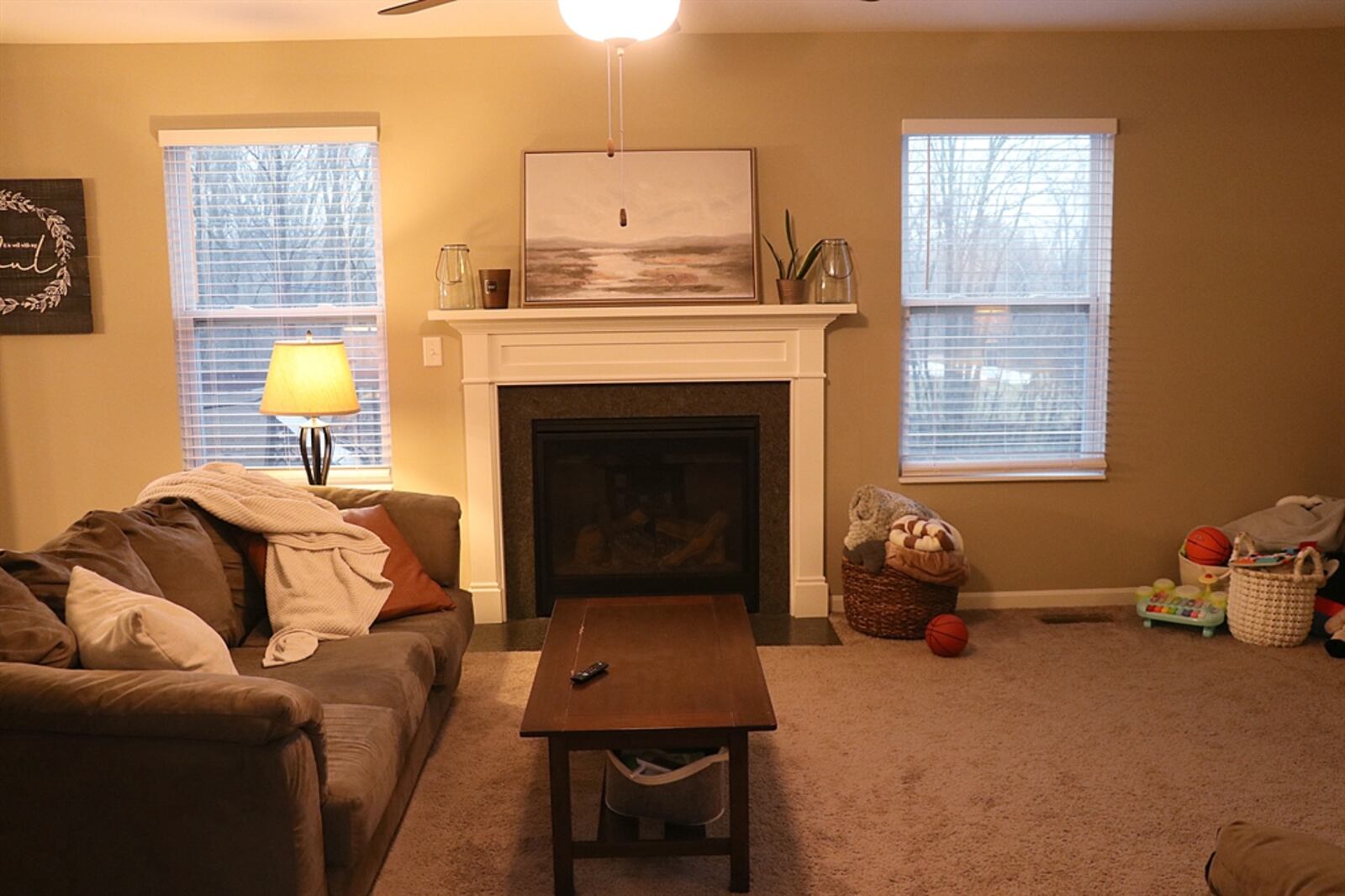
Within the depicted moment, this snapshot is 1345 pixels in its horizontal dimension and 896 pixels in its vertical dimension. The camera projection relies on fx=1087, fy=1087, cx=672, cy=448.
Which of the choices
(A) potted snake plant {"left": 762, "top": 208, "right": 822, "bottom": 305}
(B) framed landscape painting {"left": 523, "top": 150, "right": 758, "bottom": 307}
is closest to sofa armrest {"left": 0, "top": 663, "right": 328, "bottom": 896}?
(B) framed landscape painting {"left": 523, "top": 150, "right": 758, "bottom": 307}

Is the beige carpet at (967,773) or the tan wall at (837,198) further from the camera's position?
the tan wall at (837,198)

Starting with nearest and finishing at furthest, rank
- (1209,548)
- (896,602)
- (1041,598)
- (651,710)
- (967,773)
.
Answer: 1. (651,710)
2. (967,773)
3. (896,602)
4. (1209,548)
5. (1041,598)

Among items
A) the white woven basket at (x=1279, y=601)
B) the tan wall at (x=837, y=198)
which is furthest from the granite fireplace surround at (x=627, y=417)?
the white woven basket at (x=1279, y=601)

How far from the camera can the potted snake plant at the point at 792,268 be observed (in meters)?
4.47

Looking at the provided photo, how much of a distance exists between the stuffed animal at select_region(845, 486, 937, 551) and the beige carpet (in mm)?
427

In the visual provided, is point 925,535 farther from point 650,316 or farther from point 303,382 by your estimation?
point 303,382

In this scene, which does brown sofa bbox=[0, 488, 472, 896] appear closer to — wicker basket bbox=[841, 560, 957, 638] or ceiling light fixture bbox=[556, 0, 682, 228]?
ceiling light fixture bbox=[556, 0, 682, 228]

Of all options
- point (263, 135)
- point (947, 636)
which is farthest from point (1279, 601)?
point (263, 135)

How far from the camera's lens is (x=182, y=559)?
293cm

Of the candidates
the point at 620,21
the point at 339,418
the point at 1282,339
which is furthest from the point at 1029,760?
the point at 339,418

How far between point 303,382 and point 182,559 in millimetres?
1252

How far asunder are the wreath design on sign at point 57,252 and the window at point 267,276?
42cm

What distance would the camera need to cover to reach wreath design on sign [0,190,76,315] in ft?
14.6

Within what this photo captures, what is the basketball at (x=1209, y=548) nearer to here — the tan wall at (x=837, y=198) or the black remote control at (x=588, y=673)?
the tan wall at (x=837, y=198)
